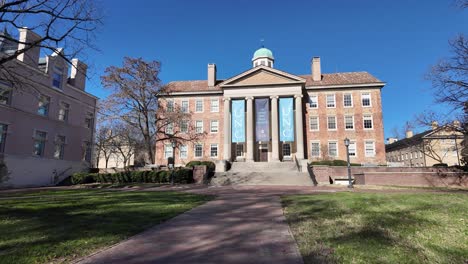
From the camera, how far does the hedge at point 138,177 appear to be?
80.8 feet

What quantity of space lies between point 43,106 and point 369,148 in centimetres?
3583

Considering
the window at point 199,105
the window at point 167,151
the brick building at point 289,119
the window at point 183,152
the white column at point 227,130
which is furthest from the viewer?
the window at point 199,105

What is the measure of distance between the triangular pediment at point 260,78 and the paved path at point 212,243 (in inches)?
1184

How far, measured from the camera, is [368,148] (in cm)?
3728

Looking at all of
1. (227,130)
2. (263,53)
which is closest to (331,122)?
(227,130)

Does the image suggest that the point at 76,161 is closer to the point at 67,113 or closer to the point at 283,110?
the point at 67,113

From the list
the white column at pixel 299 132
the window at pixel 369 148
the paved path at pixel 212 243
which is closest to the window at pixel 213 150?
the white column at pixel 299 132

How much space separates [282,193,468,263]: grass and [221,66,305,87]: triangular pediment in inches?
1138

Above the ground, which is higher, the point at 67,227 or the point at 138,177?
the point at 138,177

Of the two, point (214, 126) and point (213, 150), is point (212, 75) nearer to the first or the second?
point (214, 126)

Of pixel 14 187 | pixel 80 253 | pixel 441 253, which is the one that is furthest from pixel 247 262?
pixel 14 187

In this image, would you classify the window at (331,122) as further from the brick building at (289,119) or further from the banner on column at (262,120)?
the banner on column at (262,120)

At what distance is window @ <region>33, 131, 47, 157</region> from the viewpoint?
26.3 m

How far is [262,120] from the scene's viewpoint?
1390 inches
